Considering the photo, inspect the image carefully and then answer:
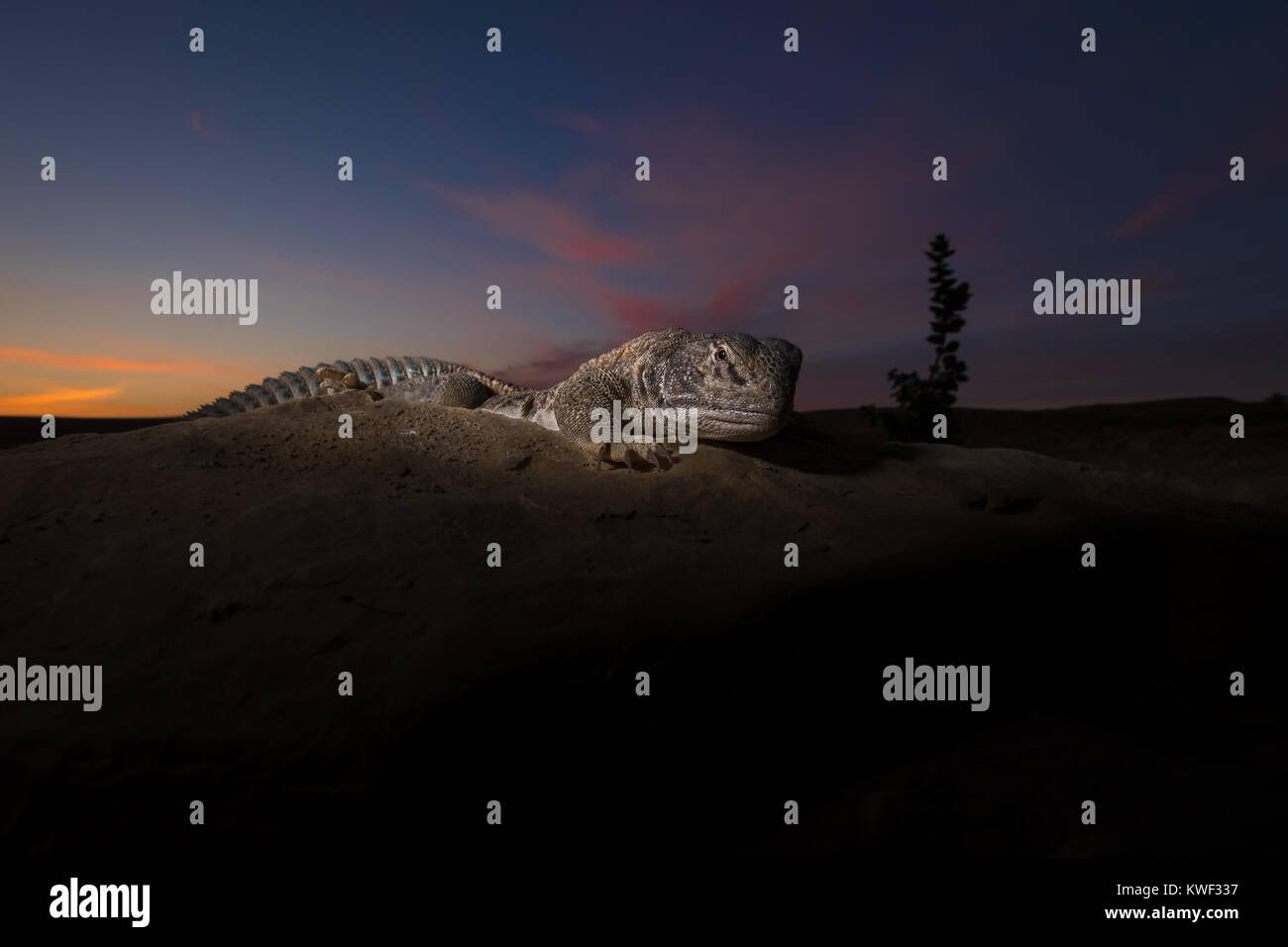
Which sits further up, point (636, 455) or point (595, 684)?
point (636, 455)

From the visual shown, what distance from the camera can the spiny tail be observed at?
9.23 m

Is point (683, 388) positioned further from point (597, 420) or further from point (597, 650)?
point (597, 650)

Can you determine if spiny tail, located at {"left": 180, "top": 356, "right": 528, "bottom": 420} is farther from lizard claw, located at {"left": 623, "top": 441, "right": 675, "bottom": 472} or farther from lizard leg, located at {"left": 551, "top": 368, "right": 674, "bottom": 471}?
lizard claw, located at {"left": 623, "top": 441, "right": 675, "bottom": 472}

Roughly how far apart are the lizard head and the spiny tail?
14.8ft

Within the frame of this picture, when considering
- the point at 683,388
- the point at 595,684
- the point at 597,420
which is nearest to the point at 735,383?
the point at 683,388

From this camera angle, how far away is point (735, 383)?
4785 millimetres

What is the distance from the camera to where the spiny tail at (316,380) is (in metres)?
9.23

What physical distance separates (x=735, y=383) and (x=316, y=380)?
7574 millimetres

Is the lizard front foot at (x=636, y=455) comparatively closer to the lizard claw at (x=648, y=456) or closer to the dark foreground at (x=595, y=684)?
the lizard claw at (x=648, y=456)

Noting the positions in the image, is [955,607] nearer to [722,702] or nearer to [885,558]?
[885,558]

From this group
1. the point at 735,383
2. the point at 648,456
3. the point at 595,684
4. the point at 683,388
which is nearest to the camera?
the point at 595,684
